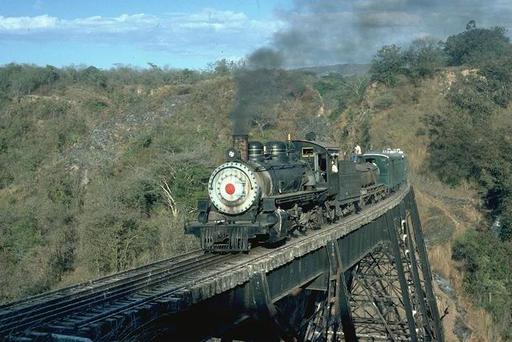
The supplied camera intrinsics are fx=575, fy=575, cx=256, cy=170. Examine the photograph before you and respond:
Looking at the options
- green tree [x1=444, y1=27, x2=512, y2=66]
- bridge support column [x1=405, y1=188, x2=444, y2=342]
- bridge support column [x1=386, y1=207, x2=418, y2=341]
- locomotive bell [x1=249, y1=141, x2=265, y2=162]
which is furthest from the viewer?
green tree [x1=444, y1=27, x2=512, y2=66]

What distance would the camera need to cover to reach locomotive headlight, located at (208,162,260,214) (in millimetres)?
12823

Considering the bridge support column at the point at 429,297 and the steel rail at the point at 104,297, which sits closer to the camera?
the steel rail at the point at 104,297

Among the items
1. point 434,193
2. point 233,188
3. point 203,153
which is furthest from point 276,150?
point 434,193

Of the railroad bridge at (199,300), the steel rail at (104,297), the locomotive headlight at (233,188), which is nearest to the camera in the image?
the railroad bridge at (199,300)

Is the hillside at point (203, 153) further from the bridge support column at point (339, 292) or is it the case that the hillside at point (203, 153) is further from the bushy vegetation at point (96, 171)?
the bridge support column at point (339, 292)

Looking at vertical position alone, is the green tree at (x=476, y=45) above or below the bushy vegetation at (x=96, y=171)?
above

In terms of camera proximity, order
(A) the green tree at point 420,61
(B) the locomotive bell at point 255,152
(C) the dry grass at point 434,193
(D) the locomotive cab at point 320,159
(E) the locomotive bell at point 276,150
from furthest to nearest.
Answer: (A) the green tree at point 420,61, (C) the dry grass at point 434,193, (D) the locomotive cab at point 320,159, (E) the locomotive bell at point 276,150, (B) the locomotive bell at point 255,152

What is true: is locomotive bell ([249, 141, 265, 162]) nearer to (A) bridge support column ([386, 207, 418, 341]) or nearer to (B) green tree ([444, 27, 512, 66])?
(A) bridge support column ([386, 207, 418, 341])

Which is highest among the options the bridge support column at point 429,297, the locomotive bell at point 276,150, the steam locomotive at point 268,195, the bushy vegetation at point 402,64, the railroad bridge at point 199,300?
the bushy vegetation at point 402,64

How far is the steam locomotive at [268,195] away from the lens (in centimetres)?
1266

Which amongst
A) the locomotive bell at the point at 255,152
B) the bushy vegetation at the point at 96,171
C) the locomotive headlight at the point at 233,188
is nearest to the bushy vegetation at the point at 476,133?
the bushy vegetation at the point at 96,171

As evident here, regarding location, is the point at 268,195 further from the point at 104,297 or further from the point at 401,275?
the point at 401,275

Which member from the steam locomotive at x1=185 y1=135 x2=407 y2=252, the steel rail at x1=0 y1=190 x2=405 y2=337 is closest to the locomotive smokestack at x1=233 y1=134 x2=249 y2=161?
the steam locomotive at x1=185 y1=135 x2=407 y2=252

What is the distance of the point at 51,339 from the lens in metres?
6.57
